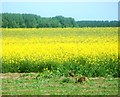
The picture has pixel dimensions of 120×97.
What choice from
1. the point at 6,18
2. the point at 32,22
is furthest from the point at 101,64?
the point at 32,22

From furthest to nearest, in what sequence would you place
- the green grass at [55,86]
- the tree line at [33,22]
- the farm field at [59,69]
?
the tree line at [33,22] → the farm field at [59,69] → the green grass at [55,86]

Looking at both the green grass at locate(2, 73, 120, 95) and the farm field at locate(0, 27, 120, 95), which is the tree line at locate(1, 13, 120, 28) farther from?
the green grass at locate(2, 73, 120, 95)

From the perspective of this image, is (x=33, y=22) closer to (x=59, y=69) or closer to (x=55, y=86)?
(x=59, y=69)

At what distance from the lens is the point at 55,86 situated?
36.6 ft

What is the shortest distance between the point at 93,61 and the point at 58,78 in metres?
2.74

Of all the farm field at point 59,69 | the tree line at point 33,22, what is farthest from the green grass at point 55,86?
the tree line at point 33,22

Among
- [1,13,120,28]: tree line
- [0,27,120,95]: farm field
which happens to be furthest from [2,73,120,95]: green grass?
[1,13,120,28]: tree line

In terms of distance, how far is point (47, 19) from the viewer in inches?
1692

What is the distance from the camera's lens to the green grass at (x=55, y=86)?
10.2m

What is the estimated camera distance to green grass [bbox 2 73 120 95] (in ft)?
33.4

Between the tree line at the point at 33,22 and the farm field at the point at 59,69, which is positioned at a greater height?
the farm field at the point at 59,69

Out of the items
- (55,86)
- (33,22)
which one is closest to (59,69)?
(55,86)

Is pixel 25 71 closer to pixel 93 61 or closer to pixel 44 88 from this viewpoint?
pixel 93 61

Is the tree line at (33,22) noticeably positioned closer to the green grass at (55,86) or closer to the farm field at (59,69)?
the farm field at (59,69)
